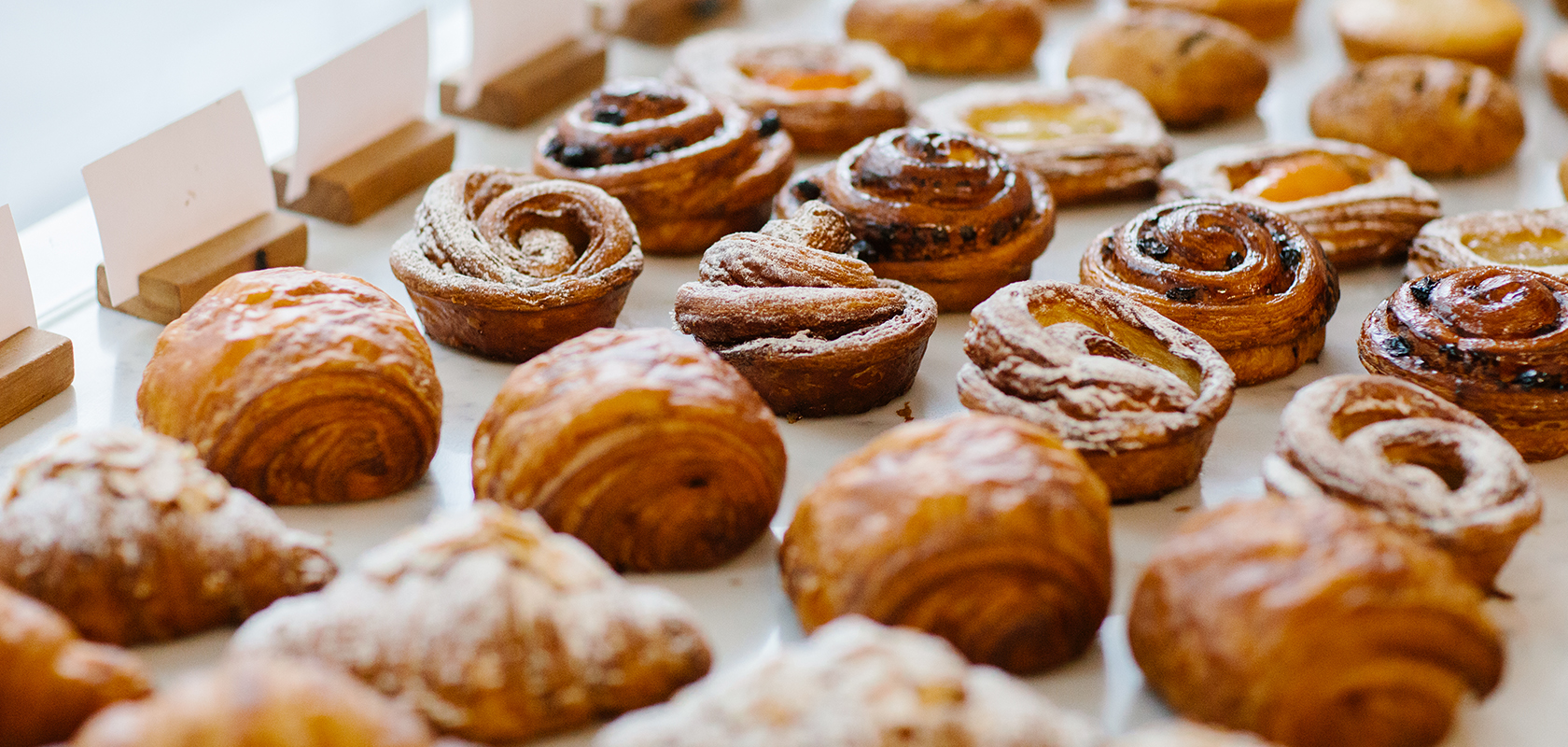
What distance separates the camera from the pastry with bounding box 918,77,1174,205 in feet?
11.7

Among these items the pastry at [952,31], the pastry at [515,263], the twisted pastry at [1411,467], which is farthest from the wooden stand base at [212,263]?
Result: the twisted pastry at [1411,467]

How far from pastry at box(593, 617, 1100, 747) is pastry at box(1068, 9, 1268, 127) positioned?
2.77m

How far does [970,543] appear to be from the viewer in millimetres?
1832

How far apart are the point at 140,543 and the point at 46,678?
0.27m

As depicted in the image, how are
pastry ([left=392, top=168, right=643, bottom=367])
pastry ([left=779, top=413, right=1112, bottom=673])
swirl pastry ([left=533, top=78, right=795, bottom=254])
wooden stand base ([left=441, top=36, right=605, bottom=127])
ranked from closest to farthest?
pastry ([left=779, top=413, right=1112, bottom=673]) < pastry ([left=392, top=168, right=643, bottom=367]) < swirl pastry ([left=533, top=78, right=795, bottom=254]) < wooden stand base ([left=441, top=36, right=605, bottom=127])

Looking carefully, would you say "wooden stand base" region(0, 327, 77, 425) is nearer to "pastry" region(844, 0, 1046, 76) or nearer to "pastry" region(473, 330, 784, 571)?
"pastry" region(473, 330, 784, 571)

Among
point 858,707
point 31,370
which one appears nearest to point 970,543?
point 858,707

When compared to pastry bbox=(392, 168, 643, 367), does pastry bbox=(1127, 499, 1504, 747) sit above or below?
above

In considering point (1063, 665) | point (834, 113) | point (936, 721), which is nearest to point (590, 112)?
point (834, 113)

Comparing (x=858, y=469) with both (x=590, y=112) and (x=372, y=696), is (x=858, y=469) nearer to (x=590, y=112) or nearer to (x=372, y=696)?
(x=372, y=696)

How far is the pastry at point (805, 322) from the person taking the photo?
2.57 m

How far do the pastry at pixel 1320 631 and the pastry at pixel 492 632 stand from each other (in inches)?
26.1

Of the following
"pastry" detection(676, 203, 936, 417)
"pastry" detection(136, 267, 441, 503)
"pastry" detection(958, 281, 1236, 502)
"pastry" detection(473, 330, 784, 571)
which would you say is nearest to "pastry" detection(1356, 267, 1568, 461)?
"pastry" detection(958, 281, 1236, 502)

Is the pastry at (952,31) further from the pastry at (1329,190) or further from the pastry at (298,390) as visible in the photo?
the pastry at (298,390)
